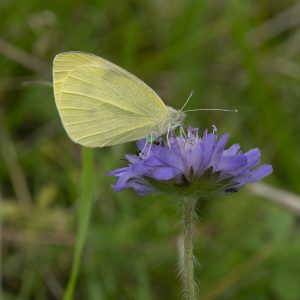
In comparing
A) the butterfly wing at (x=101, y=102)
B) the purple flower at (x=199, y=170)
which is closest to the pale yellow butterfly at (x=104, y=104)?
the butterfly wing at (x=101, y=102)

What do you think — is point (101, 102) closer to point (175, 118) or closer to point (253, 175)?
point (175, 118)

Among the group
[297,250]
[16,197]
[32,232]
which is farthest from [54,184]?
[297,250]

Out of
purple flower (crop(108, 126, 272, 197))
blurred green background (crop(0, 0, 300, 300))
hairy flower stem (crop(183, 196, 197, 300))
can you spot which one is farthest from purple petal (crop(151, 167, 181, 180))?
blurred green background (crop(0, 0, 300, 300))

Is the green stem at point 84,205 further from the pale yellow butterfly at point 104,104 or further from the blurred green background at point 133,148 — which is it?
the blurred green background at point 133,148

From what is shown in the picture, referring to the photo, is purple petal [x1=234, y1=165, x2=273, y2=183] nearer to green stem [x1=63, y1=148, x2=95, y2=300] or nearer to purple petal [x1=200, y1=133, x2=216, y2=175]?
purple petal [x1=200, y1=133, x2=216, y2=175]

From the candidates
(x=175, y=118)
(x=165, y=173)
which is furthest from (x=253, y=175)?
(x=175, y=118)

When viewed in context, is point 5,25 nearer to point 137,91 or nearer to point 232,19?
point 232,19

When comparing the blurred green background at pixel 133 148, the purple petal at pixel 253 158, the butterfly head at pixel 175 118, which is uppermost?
the purple petal at pixel 253 158
